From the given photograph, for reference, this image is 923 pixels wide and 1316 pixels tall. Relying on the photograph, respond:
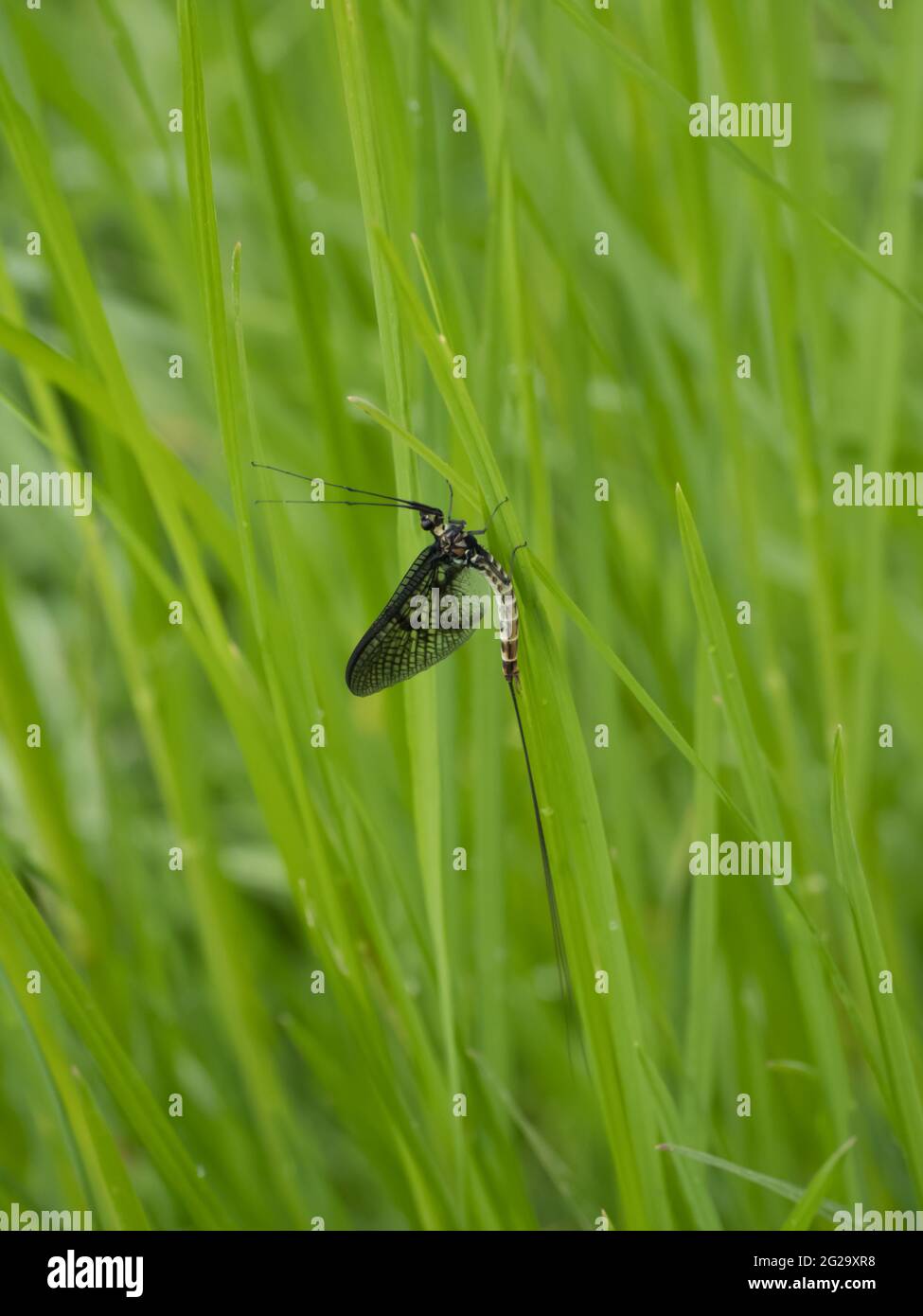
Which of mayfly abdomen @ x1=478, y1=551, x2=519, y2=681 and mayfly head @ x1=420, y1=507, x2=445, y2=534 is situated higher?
mayfly head @ x1=420, y1=507, x2=445, y2=534

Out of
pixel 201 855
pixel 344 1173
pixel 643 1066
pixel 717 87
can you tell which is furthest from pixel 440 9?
pixel 344 1173

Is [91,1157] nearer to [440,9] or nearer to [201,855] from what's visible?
[201,855]

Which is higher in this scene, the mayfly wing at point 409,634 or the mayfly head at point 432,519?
the mayfly head at point 432,519

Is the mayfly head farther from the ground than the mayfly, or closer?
farther from the ground

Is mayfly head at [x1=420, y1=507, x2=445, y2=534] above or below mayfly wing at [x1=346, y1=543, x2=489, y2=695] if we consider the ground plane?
above
